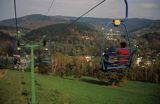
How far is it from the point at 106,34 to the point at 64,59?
287 ft

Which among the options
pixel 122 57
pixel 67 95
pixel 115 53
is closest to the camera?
pixel 122 57

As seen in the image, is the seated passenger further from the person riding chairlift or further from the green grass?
the green grass

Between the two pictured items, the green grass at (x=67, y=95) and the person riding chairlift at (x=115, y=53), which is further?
the green grass at (x=67, y=95)

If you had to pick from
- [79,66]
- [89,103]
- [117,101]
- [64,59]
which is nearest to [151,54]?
[79,66]

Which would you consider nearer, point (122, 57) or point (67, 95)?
point (122, 57)

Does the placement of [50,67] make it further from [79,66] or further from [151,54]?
[151,54]

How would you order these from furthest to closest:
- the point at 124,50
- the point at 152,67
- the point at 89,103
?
the point at 152,67 → the point at 89,103 → the point at 124,50

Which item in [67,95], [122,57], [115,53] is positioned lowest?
[67,95]

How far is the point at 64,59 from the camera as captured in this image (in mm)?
99000

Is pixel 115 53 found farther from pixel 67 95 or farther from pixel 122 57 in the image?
pixel 67 95

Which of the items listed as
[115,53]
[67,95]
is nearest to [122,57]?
[115,53]

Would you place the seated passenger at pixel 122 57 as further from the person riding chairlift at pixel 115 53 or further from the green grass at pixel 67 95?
the green grass at pixel 67 95

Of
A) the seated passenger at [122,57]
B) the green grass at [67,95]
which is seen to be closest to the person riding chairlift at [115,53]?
the seated passenger at [122,57]

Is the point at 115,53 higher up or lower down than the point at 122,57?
higher up
